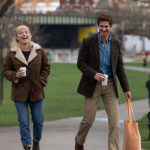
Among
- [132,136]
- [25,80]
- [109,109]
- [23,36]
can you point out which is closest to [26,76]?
[25,80]

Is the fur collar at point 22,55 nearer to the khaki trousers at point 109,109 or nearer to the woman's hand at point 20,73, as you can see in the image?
the woman's hand at point 20,73

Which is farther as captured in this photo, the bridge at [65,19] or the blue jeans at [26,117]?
the bridge at [65,19]

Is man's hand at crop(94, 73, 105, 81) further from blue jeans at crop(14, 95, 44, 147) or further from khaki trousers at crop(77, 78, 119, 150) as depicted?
blue jeans at crop(14, 95, 44, 147)

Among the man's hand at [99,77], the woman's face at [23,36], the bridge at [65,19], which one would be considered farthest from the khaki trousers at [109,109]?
the bridge at [65,19]

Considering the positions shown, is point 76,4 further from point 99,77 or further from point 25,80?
point 99,77

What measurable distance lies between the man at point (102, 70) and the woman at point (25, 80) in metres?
0.60

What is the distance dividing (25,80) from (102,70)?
103 centimetres

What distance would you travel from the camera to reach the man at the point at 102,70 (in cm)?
485

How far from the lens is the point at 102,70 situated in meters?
4.88

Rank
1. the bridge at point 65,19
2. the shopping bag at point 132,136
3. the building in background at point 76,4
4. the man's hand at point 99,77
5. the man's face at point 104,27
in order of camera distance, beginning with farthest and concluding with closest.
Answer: the building in background at point 76,4
the bridge at point 65,19
the man's face at point 104,27
the man's hand at point 99,77
the shopping bag at point 132,136

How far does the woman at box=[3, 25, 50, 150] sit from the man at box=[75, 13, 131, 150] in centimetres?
60

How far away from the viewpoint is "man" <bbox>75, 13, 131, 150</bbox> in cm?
485

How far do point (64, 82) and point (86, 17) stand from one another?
46.1 meters

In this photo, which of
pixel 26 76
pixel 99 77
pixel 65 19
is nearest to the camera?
pixel 99 77
